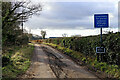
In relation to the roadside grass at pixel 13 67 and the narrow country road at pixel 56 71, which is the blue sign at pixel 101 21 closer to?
the narrow country road at pixel 56 71

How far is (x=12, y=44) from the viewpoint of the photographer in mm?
29734

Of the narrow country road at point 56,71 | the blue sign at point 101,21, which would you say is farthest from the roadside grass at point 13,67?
the blue sign at point 101,21

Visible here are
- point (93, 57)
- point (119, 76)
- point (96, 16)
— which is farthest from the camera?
point (93, 57)

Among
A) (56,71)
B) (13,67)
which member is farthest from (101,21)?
(13,67)

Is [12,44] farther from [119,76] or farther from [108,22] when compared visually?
[119,76]

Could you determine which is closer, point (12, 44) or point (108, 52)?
point (108, 52)

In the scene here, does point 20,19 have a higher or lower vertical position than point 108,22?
higher

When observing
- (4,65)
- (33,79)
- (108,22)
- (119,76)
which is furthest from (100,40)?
(4,65)

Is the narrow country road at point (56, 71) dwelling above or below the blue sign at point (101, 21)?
below

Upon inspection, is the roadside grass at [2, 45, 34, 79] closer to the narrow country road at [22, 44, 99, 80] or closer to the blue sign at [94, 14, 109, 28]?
the narrow country road at [22, 44, 99, 80]

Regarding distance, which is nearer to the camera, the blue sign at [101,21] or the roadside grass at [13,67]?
the roadside grass at [13,67]

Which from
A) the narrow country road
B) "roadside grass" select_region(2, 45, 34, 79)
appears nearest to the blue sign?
the narrow country road

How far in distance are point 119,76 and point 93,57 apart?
5659 millimetres

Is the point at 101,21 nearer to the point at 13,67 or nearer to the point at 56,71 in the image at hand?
the point at 56,71
